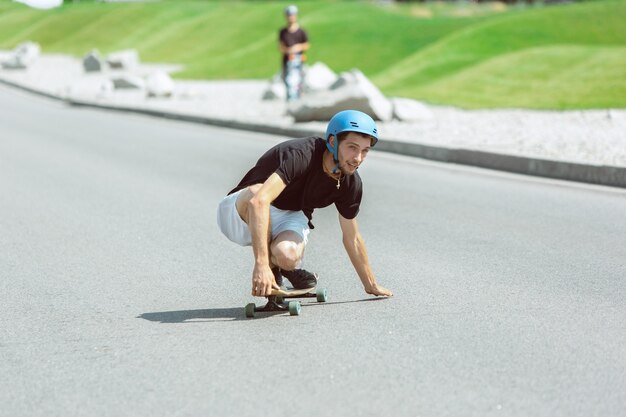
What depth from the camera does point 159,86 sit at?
2977 centimetres

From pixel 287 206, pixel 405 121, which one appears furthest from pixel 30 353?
pixel 405 121

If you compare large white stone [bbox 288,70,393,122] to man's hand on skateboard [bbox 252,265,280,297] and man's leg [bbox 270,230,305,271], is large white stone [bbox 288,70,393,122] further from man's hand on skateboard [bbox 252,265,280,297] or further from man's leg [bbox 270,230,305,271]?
man's hand on skateboard [bbox 252,265,280,297]

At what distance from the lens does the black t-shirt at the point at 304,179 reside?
5.94 m

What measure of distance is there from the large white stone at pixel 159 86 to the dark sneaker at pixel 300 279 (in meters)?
23.7

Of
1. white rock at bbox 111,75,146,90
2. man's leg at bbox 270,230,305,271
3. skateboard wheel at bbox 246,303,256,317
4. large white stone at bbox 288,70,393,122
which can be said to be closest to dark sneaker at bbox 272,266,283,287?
man's leg at bbox 270,230,305,271

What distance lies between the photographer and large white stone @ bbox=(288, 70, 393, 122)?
19.4 m

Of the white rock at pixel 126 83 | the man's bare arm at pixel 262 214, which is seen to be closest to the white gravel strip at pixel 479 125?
the white rock at pixel 126 83

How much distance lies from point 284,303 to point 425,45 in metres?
33.4

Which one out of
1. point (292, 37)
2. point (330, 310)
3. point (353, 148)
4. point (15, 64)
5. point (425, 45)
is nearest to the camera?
point (353, 148)

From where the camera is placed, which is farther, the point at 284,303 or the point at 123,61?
the point at 123,61

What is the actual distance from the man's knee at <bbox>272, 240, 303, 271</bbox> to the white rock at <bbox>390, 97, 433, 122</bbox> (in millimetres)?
13622

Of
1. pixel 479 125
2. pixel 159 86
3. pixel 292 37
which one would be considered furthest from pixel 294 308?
pixel 159 86

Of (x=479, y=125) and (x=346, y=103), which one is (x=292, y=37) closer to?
(x=346, y=103)

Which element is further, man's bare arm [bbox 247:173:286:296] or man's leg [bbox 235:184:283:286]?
man's leg [bbox 235:184:283:286]
